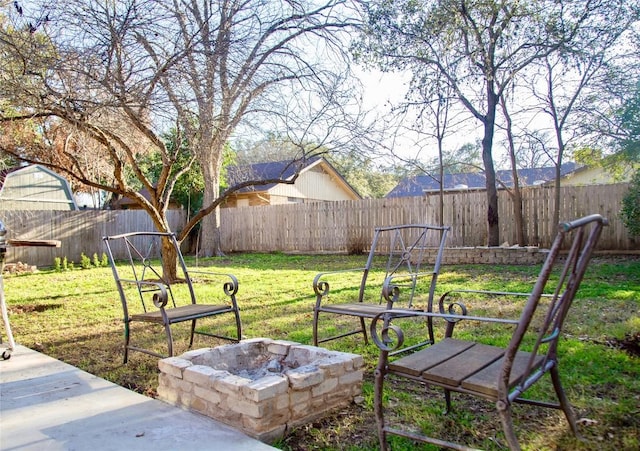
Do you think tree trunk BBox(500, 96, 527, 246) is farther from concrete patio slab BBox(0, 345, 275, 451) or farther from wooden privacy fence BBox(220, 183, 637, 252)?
concrete patio slab BBox(0, 345, 275, 451)

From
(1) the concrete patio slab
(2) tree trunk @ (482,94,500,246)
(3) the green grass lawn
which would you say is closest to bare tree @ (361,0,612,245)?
(2) tree trunk @ (482,94,500,246)

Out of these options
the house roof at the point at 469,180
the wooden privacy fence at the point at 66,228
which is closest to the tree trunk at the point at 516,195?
the house roof at the point at 469,180

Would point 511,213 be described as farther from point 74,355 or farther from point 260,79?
point 74,355

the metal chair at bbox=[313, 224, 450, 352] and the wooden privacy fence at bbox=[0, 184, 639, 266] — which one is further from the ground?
the wooden privacy fence at bbox=[0, 184, 639, 266]

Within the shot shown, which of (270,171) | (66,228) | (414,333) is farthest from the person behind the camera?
(270,171)

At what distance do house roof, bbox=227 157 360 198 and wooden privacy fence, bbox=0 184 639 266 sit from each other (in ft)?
4.46

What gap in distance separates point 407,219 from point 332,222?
218cm

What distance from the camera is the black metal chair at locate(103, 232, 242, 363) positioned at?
3.13 meters

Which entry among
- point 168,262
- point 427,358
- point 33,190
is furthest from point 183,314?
point 33,190

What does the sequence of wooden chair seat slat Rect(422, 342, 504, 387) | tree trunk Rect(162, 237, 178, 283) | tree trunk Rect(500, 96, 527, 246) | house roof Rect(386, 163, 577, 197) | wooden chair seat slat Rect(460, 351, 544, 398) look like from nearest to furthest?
wooden chair seat slat Rect(460, 351, 544, 398) < wooden chair seat slat Rect(422, 342, 504, 387) < tree trunk Rect(162, 237, 178, 283) < tree trunk Rect(500, 96, 527, 246) < house roof Rect(386, 163, 577, 197)

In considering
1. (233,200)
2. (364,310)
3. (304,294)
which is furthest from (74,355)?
(233,200)

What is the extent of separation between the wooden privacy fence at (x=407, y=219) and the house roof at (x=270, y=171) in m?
1.25

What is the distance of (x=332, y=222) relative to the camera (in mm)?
12602

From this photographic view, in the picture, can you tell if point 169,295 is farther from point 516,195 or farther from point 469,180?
point 469,180
